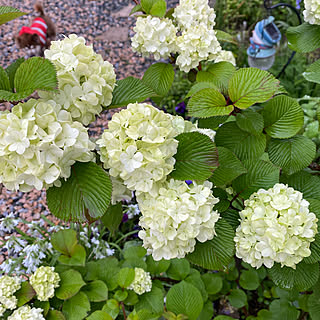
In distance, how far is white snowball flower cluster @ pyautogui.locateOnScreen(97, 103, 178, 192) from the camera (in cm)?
67

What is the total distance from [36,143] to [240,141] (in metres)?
0.54

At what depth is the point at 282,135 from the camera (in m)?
0.92

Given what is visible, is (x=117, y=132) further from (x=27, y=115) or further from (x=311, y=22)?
(x=311, y=22)

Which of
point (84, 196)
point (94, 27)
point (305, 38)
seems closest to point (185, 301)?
point (84, 196)

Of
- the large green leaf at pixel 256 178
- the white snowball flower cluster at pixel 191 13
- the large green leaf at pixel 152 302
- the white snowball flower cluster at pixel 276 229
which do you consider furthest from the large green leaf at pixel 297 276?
the white snowball flower cluster at pixel 191 13

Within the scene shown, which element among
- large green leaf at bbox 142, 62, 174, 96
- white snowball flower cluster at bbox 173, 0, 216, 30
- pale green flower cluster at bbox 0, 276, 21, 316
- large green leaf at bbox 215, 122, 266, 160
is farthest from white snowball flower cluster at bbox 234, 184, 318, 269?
pale green flower cluster at bbox 0, 276, 21, 316

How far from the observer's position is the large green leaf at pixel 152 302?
1.30 meters

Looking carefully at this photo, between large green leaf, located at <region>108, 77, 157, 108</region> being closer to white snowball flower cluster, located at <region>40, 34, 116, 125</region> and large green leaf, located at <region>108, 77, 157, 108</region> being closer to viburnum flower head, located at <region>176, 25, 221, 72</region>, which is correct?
white snowball flower cluster, located at <region>40, 34, 116, 125</region>

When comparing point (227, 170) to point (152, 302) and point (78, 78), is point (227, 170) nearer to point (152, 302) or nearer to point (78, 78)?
point (78, 78)

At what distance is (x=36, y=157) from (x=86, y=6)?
3965 mm

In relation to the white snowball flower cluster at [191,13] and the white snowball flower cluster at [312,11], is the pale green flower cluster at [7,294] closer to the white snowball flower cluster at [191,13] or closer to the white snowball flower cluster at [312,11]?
the white snowball flower cluster at [191,13]

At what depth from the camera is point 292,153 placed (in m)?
0.93

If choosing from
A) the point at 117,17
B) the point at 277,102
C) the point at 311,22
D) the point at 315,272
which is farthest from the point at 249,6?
the point at 315,272

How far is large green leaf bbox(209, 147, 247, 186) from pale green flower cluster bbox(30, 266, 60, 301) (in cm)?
77
